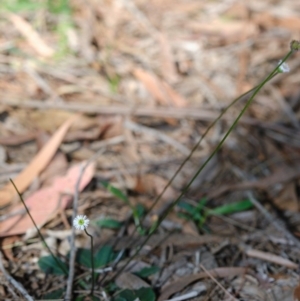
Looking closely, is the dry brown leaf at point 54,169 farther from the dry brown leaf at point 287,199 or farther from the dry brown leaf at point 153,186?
the dry brown leaf at point 287,199

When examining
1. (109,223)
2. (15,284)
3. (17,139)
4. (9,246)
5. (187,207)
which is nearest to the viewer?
(15,284)

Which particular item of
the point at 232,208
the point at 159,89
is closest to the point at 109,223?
the point at 232,208

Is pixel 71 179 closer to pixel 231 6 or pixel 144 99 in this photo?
pixel 144 99

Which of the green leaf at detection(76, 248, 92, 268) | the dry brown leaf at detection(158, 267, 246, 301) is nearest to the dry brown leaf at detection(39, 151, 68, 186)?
the green leaf at detection(76, 248, 92, 268)

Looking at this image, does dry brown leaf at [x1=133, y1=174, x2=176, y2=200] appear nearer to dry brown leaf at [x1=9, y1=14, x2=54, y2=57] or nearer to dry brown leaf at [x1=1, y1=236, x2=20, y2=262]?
dry brown leaf at [x1=1, y1=236, x2=20, y2=262]

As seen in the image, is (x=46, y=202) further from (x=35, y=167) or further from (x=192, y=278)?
(x=192, y=278)

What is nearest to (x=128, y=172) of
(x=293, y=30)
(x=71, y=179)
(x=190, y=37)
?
(x=71, y=179)
